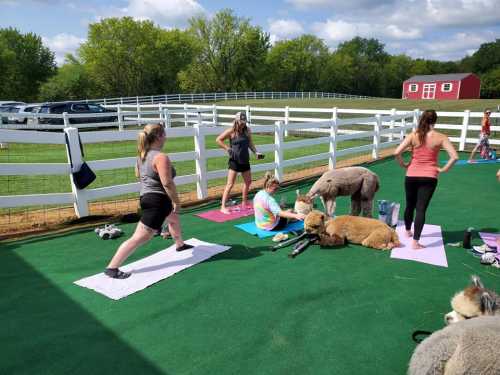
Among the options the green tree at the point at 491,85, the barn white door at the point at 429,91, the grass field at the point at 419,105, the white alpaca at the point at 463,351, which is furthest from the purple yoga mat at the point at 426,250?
the green tree at the point at 491,85

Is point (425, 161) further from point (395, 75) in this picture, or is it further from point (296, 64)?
point (395, 75)

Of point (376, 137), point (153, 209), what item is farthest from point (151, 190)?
point (376, 137)

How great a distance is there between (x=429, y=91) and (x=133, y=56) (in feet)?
153

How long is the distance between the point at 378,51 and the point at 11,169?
115581mm

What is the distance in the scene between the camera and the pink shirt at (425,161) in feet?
13.9

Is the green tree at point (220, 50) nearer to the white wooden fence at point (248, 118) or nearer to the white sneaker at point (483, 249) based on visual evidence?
the white wooden fence at point (248, 118)

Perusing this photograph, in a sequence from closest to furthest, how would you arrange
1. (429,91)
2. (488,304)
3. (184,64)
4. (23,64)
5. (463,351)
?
(463,351) → (488,304) → (23,64) → (429,91) → (184,64)

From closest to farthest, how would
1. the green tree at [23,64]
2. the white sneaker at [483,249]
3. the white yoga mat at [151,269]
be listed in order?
the white yoga mat at [151,269]
the white sneaker at [483,249]
the green tree at [23,64]

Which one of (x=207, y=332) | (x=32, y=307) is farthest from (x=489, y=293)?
(x=32, y=307)

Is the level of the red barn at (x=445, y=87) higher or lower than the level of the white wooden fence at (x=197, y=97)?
higher

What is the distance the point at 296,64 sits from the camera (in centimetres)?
7194

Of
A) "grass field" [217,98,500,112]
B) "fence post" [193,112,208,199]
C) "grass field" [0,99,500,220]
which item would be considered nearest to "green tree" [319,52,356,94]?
"grass field" [217,98,500,112]

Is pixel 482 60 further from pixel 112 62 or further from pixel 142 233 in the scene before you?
pixel 142 233

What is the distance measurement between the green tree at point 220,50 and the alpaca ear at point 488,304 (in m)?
62.8
